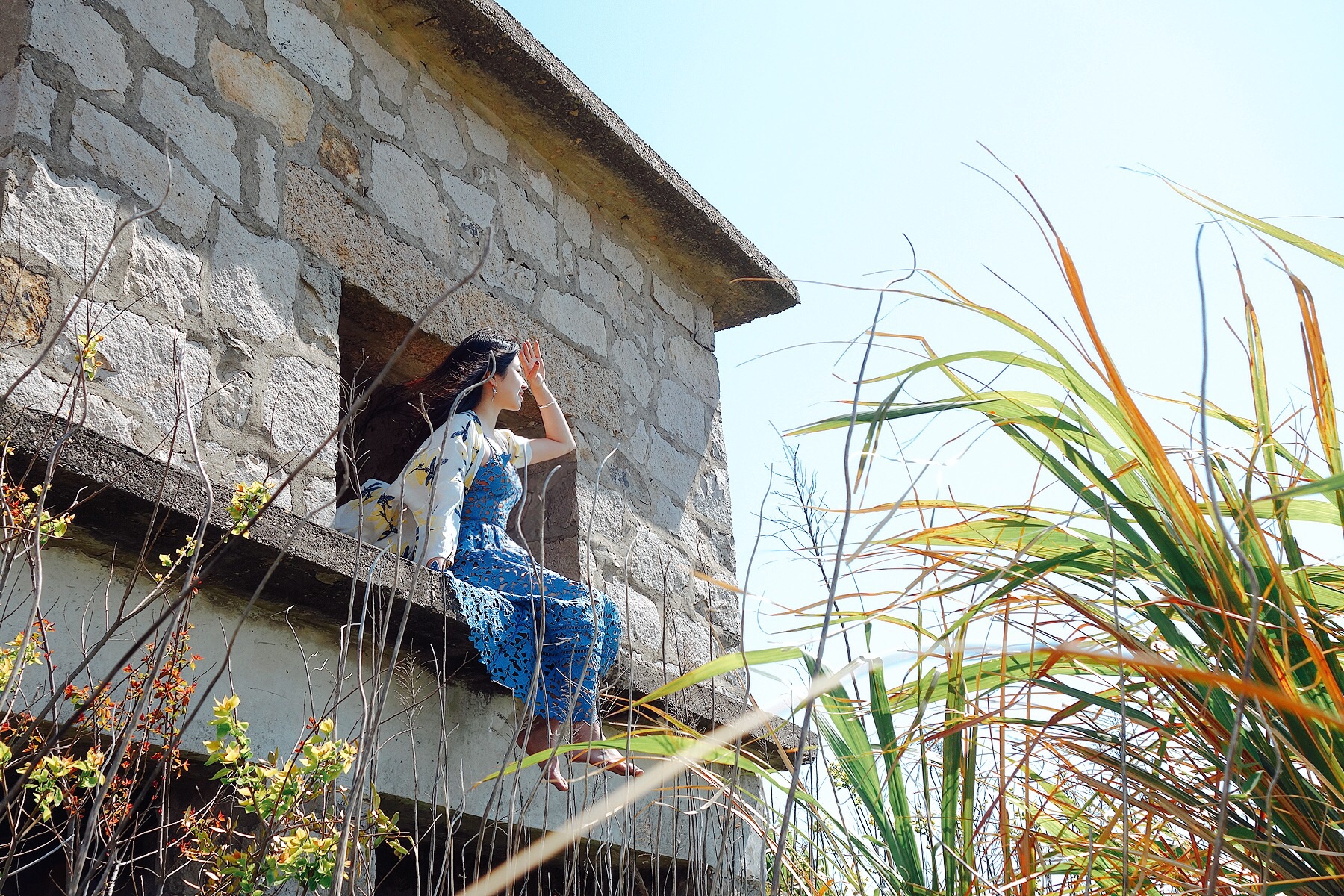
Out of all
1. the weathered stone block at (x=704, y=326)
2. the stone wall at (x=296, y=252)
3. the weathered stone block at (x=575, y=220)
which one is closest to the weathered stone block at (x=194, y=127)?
the stone wall at (x=296, y=252)

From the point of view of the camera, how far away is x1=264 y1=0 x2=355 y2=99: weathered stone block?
2.77 m

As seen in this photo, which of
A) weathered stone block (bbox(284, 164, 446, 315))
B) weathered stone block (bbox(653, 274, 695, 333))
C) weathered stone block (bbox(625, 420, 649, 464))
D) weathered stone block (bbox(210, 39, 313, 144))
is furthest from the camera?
weathered stone block (bbox(653, 274, 695, 333))

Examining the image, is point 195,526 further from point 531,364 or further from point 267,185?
point 531,364

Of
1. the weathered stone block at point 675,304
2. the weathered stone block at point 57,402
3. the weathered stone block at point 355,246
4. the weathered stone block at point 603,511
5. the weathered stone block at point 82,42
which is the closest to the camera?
the weathered stone block at point 57,402

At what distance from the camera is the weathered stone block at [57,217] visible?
2033mm

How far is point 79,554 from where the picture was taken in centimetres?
174

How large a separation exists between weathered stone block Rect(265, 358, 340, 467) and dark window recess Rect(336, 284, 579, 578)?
0.15 m

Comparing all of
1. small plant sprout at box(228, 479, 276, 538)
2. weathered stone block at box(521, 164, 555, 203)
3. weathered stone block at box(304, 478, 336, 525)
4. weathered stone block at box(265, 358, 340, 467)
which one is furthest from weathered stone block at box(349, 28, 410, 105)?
small plant sprout at box(228, 479, 276, 538)

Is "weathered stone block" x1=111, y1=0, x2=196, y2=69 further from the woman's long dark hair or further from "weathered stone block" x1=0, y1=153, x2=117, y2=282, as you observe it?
the woman's long dark hair

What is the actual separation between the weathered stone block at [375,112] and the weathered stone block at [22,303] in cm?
113

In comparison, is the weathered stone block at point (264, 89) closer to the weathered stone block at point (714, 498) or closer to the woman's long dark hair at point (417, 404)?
the woman's long dark hair at point (417, 404)

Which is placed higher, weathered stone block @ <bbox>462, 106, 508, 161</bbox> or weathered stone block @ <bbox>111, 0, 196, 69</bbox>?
weathered stone block @ <bbox>462, 106, 508, 161</bbox>

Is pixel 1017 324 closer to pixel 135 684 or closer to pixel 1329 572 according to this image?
pixel 1329 572

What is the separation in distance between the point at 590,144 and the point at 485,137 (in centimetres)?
38
